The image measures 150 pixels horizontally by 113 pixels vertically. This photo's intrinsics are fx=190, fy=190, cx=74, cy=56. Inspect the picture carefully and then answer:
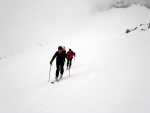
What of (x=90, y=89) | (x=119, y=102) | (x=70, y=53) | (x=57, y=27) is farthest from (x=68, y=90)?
(x=57, y=27)

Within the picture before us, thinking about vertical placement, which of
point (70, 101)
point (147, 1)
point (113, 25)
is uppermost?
point (147, 1)

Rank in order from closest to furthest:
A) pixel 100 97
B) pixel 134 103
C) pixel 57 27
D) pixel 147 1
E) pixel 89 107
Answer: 1. pixel 134 103
2. pixel 89 107
3. pixel 100 97
4. pixel 147 1
5. pixel 57 27

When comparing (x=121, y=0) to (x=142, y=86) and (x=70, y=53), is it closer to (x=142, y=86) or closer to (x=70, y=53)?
(x=70, y=53)

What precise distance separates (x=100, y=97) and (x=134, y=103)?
5.41 feet

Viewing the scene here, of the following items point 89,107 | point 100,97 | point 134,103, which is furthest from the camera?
point 100,97

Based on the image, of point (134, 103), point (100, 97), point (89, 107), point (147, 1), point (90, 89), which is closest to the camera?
point (134, 103)

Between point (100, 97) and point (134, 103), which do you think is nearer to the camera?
point (134, 103)

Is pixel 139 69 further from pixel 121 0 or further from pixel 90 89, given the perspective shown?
pixel 121 0

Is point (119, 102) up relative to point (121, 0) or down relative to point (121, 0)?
down

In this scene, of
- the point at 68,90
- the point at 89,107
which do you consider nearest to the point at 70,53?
the point at 68,90

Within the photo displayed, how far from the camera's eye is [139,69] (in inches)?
441

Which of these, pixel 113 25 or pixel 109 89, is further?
pixel 113 25

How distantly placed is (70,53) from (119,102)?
1327 centimetres

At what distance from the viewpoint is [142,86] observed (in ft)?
27.8
